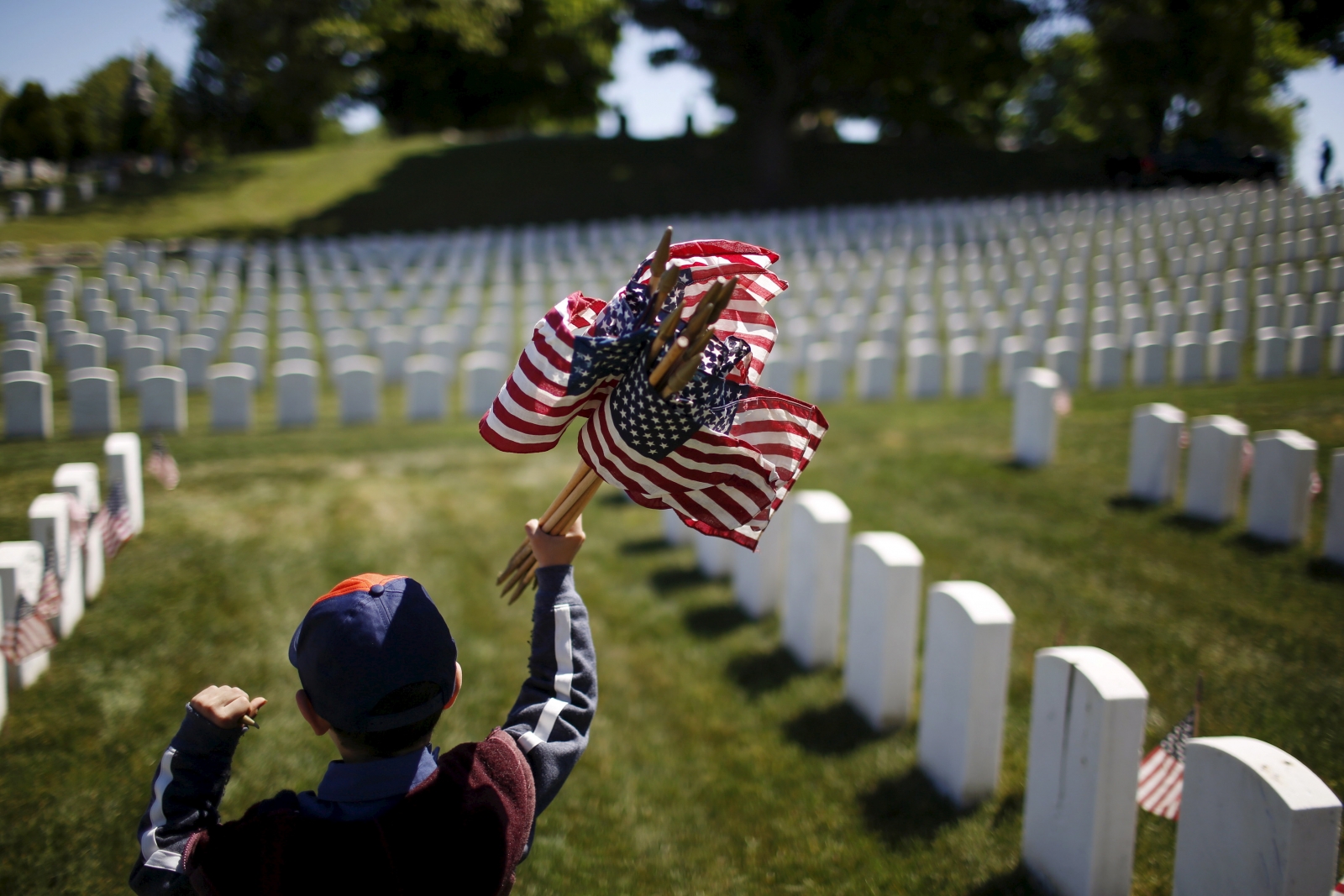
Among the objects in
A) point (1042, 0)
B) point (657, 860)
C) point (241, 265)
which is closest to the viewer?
point (657, 860)

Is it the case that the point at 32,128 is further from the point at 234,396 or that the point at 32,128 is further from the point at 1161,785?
the point at 1161,785

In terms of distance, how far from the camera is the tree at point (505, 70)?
34438 mm

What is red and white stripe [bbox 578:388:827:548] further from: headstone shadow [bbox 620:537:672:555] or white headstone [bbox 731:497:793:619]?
headstone shadow [bbox 620:537:672:555]

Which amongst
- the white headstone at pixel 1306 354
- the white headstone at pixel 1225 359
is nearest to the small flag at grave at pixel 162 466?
the white headstone at pixel 1225 359

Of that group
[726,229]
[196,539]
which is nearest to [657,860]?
[196,539]

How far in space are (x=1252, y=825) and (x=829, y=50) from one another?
27565 mm

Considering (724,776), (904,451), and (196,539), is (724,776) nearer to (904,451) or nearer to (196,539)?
(196,539)

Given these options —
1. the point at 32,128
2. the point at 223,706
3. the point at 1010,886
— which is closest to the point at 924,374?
the point at 1010,886

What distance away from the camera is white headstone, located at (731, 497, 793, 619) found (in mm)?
5020

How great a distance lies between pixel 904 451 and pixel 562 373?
654 cm

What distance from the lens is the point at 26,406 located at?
8047 millimetres

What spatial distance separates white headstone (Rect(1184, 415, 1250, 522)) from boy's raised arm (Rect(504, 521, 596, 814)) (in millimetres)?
5699

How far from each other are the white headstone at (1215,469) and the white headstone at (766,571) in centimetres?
312

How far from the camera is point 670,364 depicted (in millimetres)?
1647
